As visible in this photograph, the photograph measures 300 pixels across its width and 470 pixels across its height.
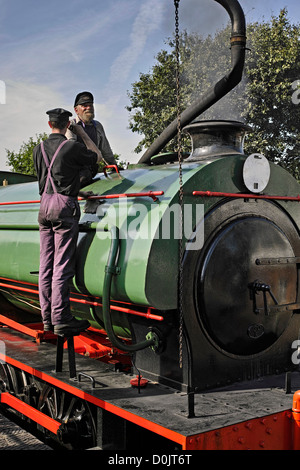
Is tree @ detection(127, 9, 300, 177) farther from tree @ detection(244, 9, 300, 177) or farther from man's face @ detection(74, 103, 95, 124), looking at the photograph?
man's face @ detection(74, 103, 95, 124)

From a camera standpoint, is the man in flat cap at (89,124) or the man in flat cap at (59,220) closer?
the man in flat cap at (59,220)

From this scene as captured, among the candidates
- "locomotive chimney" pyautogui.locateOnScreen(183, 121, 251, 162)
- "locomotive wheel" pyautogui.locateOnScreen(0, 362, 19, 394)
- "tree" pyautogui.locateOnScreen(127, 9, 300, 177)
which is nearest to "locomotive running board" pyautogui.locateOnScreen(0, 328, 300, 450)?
"locomotive wheel" pyautogui.locateOnScreen(0, 362, 19, 394)

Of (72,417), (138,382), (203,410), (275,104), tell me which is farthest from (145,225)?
(275,104)

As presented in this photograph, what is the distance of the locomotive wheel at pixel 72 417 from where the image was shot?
11.9 ft

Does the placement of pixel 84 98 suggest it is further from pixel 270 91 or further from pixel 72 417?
pixel 270 91

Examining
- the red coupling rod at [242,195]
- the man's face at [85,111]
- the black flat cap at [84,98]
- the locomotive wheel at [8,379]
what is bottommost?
the locomotive wheel at [8,379]

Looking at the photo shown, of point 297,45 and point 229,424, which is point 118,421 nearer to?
point 229,424

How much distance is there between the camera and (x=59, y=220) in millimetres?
3656

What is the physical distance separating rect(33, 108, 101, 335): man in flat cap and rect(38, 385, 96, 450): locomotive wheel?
23.3 inches

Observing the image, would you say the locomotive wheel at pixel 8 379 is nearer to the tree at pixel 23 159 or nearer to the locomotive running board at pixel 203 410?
the locomotive running board at pixel 203 410

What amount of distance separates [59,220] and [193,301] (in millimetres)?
1161

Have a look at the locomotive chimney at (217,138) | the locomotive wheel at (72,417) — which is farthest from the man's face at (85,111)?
the locomotive wheel at (72,417)

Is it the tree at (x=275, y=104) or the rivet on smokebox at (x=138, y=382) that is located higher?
the tree at (x=275, y=104)

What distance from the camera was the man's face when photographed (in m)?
4.91
